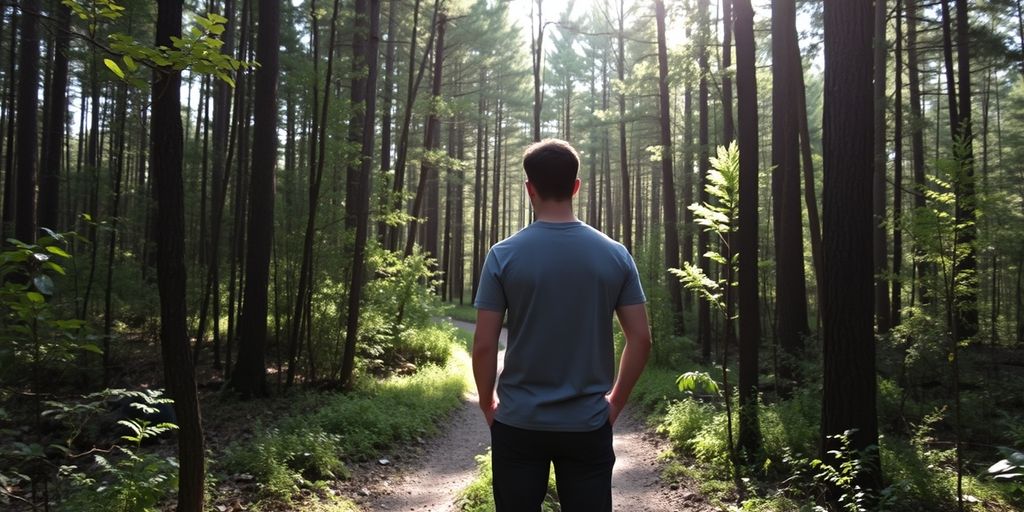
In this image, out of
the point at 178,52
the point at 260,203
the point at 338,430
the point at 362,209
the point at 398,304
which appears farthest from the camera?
the point at 398,304

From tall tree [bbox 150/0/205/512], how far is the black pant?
8.92ft

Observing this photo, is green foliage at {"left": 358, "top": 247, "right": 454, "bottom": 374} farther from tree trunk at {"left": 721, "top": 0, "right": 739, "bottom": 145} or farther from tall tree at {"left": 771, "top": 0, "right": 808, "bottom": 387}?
tree trunk at {"left": 721, "top": 0, "right": 739, "bottom": 145}

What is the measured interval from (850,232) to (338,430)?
648cm

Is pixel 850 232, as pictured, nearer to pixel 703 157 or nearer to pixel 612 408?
pixel 612 408

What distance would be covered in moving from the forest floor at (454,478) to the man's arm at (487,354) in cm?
378

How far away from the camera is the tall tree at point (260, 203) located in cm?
898

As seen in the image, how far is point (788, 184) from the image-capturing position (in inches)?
376

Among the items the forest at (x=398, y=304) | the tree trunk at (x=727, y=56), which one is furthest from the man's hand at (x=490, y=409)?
the tree trunk at (x=727, y=56)

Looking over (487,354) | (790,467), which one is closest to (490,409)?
(487,354)

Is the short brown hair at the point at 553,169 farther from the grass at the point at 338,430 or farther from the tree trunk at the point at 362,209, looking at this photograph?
the tree trunk at the point at 362,209

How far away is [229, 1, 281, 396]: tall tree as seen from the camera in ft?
29.5

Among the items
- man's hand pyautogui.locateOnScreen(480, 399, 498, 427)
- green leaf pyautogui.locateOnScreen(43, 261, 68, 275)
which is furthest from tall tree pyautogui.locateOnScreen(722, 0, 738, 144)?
green leaf pyautogui.locateOnScreen(43, 261, 68, 275)

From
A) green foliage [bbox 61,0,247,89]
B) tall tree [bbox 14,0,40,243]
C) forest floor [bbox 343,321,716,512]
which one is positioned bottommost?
forest floor [bbox 343,321,716,512]

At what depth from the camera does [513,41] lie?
86.9ft
